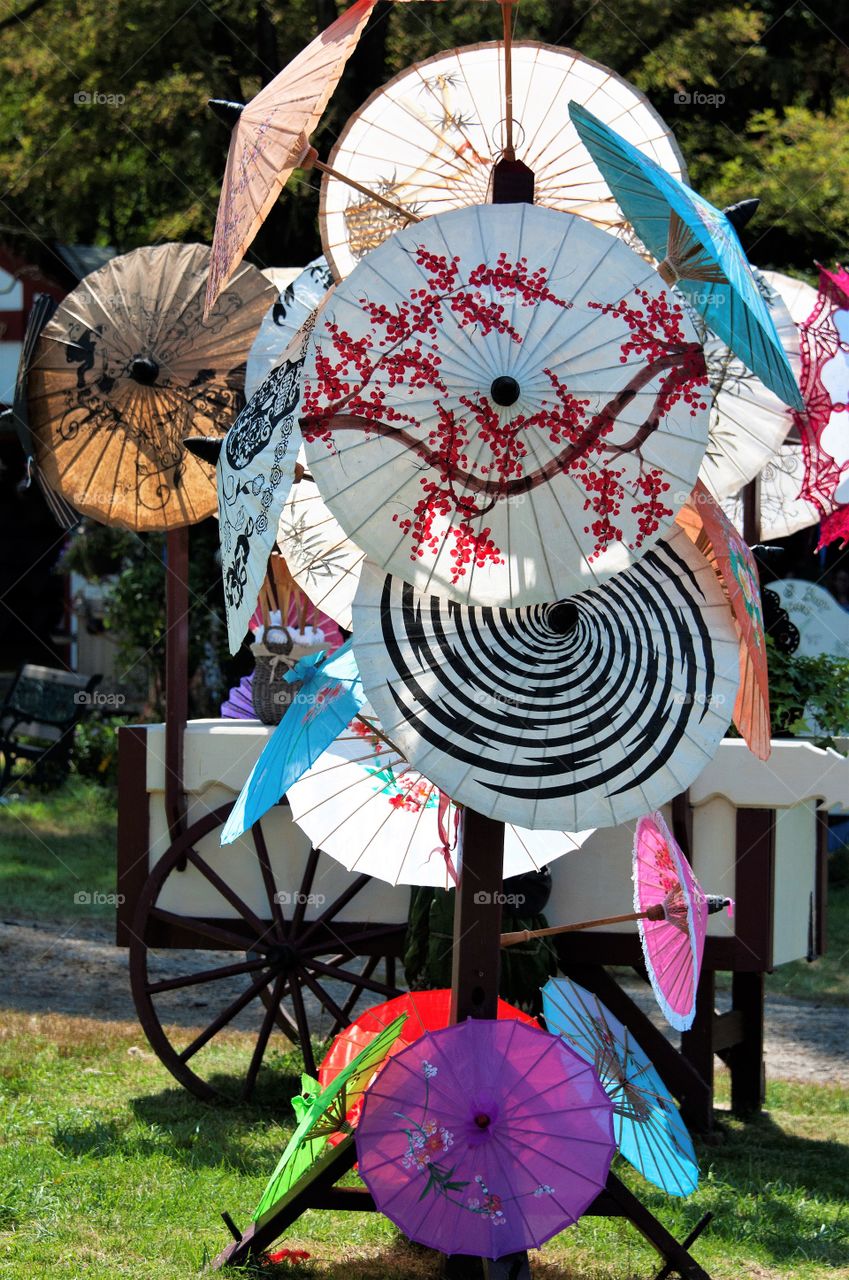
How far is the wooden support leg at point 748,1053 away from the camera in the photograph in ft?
19.3

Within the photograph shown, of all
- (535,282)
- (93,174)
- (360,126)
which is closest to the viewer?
(535,282)

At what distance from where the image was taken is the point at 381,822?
441 cm

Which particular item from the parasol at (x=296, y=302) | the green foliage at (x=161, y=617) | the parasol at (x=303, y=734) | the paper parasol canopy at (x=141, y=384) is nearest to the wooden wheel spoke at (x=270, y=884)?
the paper parasol canopy at (x=141, y=384)

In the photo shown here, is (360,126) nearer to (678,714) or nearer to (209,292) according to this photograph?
(209,292)

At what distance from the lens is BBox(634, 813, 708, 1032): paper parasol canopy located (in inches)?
133

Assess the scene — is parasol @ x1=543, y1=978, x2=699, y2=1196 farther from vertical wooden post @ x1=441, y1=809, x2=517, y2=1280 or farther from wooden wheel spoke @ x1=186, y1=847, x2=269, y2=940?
wooden wheel spoke @ x1=186, y1=847, x2=269, y2=940

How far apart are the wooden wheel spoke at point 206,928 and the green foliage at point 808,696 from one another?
2.04m

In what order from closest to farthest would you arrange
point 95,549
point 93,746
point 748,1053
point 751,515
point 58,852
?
point 751,515, point 748,1053, point 58,852, point 93,746, point 95,549

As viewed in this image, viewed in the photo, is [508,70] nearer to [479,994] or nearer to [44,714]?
[479,994]

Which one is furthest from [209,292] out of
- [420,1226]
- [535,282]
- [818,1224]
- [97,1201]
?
[818,1224]

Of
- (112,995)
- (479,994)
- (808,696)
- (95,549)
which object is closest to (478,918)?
(479,994)

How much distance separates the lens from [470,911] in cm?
339

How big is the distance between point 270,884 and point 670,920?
219 centimetres

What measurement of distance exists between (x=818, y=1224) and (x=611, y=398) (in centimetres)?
269
